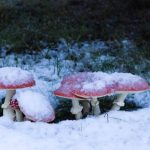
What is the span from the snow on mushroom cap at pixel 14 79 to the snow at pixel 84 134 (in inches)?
13.9

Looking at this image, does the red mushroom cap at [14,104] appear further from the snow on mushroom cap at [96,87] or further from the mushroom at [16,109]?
the snow on mushroom cap at [96,87]

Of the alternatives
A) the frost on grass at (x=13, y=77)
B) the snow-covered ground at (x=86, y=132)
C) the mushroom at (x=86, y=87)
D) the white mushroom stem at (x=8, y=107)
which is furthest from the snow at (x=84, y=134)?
the frost on grass at (x=13, y=77)

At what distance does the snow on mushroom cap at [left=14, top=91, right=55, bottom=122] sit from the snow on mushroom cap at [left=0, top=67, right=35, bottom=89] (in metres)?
0.12

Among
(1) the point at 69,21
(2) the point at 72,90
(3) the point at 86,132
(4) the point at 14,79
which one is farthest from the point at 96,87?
(1) the point at 69,21

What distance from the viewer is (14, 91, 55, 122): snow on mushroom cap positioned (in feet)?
14.9

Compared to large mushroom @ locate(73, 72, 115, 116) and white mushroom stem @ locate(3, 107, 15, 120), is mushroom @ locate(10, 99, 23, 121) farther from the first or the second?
large mushroom @ locate(73, 72, 115, 116)

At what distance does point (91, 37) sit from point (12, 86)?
375cm

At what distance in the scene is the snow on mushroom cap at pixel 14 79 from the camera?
14.9 feet

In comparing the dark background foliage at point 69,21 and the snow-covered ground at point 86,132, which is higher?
the dark background foliage at point 69,21

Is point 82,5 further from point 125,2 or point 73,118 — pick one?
A: point 73,118

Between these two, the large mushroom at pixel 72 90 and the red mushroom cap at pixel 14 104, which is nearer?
the large mushroom at pixel 72 90

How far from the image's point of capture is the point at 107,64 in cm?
666

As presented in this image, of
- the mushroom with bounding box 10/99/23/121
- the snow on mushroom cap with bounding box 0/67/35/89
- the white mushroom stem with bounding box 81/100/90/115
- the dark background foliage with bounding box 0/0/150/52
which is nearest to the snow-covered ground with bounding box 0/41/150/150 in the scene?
the mushroom with bounding box 10/99/23/121

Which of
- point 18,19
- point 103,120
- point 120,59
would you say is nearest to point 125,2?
point 18,19
